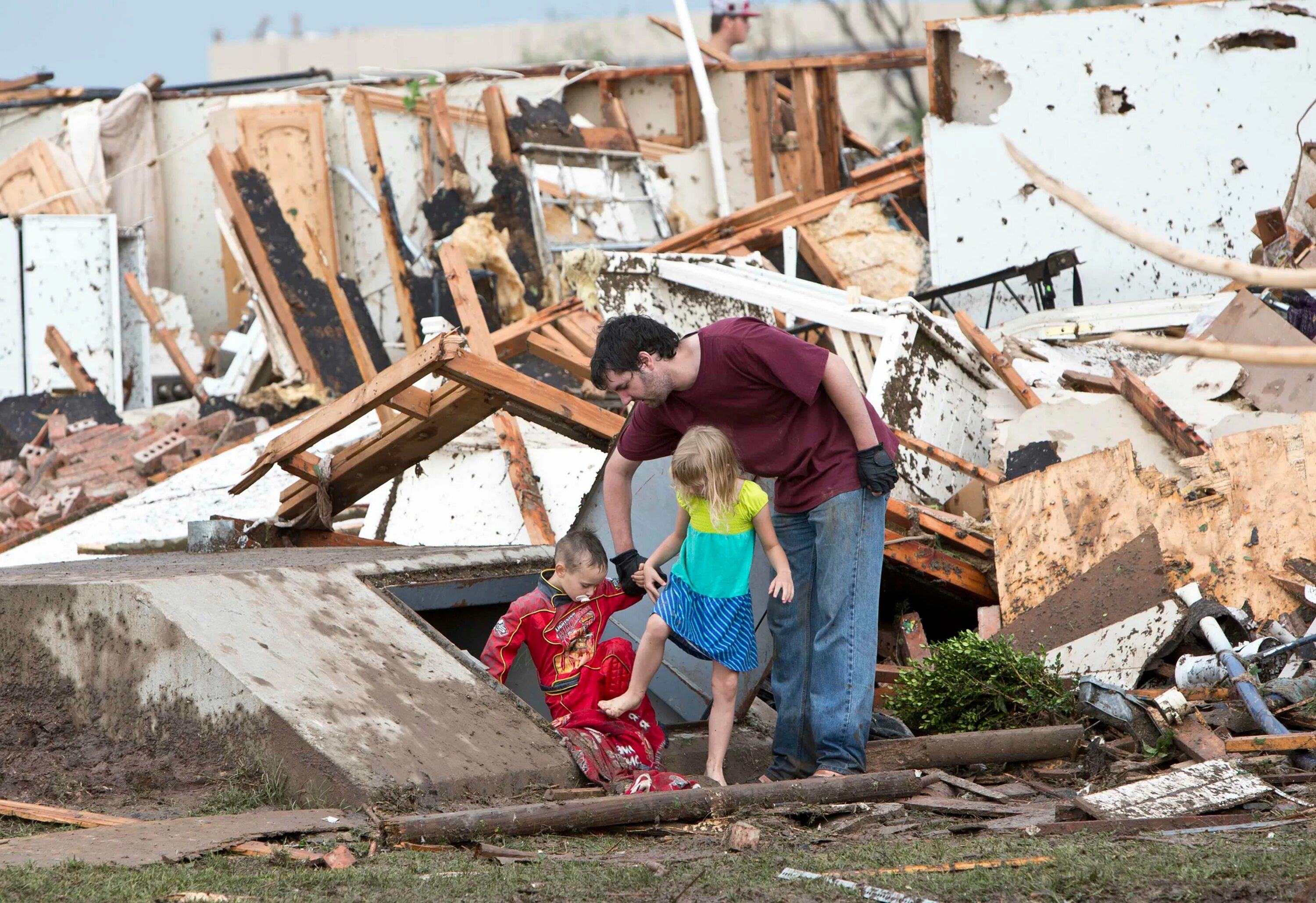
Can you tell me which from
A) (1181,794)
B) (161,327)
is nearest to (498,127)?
(161,327)

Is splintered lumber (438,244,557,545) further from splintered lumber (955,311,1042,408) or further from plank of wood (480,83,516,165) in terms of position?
plank of wood (480,83,516,165)

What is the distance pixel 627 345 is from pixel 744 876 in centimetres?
171

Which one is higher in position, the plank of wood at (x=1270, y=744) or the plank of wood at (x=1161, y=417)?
the plank of wood at (x=1161, y=417)

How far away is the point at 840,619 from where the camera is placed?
4.34 m

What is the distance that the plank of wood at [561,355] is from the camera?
26.6 feet

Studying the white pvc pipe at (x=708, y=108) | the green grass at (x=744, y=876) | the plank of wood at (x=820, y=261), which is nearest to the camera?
the green grass at (x=744, y=876)

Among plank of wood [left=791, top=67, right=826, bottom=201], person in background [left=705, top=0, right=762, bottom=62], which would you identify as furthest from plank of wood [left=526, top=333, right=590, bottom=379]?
person in background [left=705, top=0, right=762, bottom=62]

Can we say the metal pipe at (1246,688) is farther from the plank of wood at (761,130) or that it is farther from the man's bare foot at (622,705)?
the plank of wood at (761,130)

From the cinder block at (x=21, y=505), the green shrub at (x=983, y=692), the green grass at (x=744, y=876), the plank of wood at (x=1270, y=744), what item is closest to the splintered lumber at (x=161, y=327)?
the cinder block at (x=21, y=505)

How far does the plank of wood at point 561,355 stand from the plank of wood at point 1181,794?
4.72 meters

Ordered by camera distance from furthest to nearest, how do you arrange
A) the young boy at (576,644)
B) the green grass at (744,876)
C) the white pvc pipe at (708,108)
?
the white pvc pipe at (708,108), the young boy at (576,644), the green grass at (744,876)

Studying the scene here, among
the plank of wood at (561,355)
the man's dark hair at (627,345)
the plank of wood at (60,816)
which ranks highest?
the man's dark hair at (627,345)

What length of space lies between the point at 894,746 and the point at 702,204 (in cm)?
866

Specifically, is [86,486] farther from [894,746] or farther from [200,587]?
[894,746]
